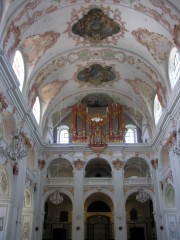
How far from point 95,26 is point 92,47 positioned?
1959 mm

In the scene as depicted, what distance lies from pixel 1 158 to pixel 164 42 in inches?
422

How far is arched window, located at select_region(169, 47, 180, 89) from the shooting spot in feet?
47.6

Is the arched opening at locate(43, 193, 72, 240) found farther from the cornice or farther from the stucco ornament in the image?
the stucco ornament

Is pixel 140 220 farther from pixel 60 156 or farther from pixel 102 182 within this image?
pixel 60 156

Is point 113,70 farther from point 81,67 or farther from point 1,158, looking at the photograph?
point 1,158

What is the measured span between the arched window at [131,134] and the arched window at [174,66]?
8.10 m

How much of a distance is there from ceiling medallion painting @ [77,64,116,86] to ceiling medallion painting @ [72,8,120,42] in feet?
11.0

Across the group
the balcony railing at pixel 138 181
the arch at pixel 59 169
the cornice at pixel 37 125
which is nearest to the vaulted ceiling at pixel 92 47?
the cornice at pixel 37 125

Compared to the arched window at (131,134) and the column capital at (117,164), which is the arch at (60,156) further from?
the arched window at (131,134)

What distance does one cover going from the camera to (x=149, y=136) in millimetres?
21156

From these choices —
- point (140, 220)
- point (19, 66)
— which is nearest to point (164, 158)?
point (140, 220)

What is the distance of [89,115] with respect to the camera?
22.2 meters

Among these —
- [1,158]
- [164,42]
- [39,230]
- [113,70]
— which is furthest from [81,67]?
[39,230]

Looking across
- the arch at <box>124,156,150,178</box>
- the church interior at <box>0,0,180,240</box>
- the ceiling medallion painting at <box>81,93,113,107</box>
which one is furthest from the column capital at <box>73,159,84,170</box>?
the ceiling medallion painting at <box>81,93,113,107</box>
